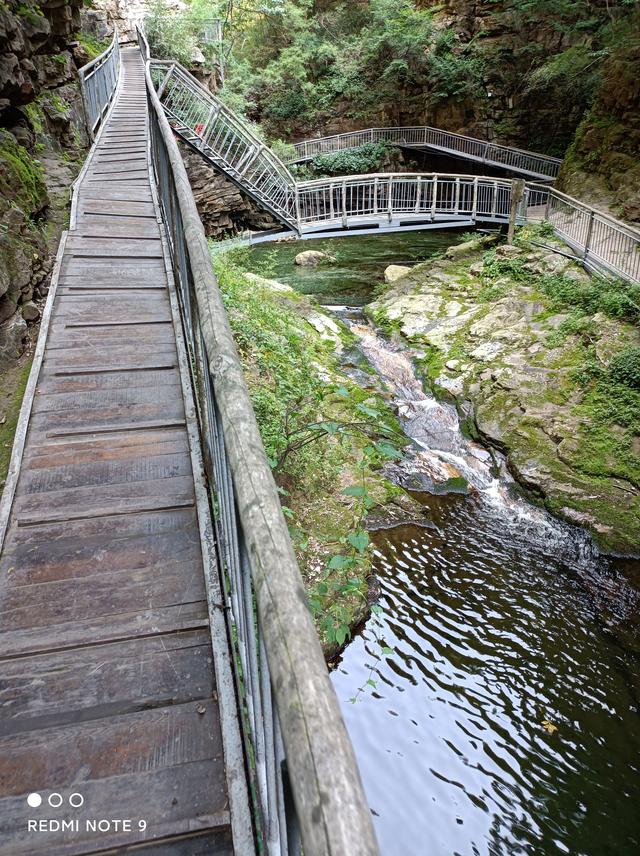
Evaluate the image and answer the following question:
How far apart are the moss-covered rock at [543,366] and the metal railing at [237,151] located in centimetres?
357

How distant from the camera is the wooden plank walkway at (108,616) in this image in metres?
1.62

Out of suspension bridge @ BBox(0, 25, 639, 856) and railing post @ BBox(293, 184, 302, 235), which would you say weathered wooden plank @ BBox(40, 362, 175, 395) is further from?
railing post @ BBox(293, 184, 302, 235)

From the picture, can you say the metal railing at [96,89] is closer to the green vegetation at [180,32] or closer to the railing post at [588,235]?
the railing post at [588,235]

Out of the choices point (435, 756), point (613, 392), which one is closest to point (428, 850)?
point (435, 756)

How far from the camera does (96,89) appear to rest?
1075 cm

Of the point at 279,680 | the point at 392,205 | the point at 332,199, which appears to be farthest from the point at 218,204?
the point at 279,680

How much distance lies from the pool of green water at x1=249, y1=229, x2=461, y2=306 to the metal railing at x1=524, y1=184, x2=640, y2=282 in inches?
160

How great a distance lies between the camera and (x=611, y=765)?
175 inches

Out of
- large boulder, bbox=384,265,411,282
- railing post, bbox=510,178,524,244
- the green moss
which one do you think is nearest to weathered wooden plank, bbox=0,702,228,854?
the green moss

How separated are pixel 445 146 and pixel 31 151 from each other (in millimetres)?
21964

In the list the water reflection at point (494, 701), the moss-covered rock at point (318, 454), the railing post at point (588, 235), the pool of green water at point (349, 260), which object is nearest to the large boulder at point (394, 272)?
the pool of green water at point (349, 260)

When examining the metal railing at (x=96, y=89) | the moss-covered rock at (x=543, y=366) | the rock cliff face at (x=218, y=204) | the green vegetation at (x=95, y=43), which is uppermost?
the green vegetation at (x=95, y=43)

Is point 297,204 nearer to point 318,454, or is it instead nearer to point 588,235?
point 588,235

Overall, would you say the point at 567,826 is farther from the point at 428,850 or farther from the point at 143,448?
the point at 143,448
